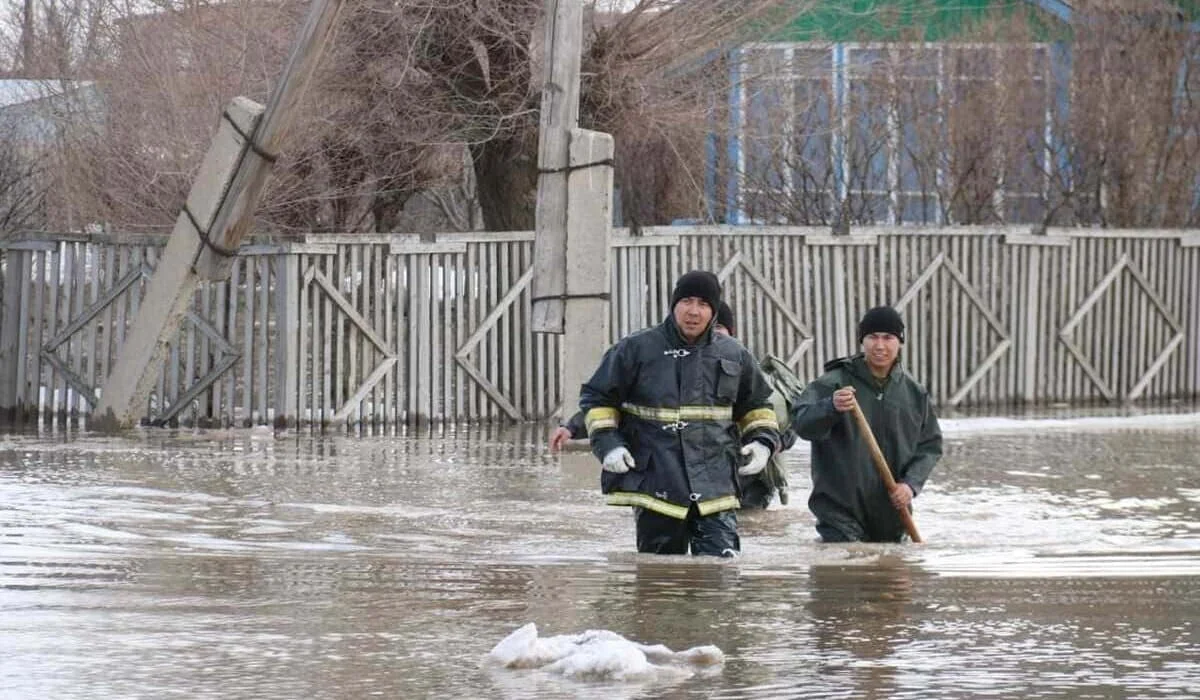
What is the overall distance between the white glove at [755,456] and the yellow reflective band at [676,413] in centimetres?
19

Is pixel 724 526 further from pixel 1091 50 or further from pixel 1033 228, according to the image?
pixel 1091 50

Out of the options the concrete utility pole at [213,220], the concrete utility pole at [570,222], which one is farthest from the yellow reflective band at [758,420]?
the concrete utility pole at [213,220]

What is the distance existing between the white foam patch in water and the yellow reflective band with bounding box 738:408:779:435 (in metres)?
2.62

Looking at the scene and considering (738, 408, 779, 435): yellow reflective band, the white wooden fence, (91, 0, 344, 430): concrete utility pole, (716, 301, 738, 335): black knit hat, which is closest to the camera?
(738, 408, 779, 435): yellow reflective band

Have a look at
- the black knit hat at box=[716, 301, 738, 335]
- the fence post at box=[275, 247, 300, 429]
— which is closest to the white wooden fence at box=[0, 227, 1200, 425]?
the fence post at box=[275, 247, 300, 429]

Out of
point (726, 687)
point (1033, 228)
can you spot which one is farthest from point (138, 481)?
point (1033, 228)

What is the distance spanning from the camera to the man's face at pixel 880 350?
10.3 meters

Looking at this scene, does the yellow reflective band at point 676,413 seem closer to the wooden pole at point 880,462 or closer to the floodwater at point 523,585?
the floodwater at point 523,585

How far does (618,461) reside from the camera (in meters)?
9.38

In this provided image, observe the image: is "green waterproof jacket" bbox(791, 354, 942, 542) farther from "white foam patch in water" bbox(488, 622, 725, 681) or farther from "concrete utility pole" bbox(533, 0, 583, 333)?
"concrete utility pole" bbox(533, 0, 583, 333)

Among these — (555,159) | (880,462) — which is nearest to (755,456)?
(880,462)

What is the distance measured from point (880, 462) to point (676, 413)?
118cm

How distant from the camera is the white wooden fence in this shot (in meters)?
18.0

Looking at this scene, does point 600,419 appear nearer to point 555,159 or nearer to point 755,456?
point 755,456
